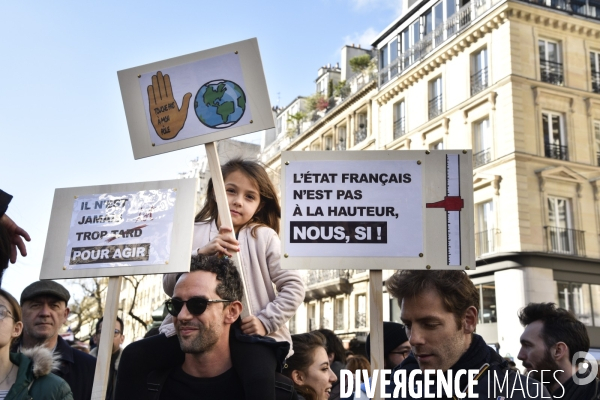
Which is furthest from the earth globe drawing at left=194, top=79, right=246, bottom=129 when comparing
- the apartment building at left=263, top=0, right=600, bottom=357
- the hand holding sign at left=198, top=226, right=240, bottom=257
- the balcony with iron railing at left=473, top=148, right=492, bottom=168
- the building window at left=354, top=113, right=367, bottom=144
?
the building window at left=354, top=113, right=367, bottom=144

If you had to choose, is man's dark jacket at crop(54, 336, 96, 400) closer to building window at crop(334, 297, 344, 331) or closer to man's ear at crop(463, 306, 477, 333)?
man's ear at crop(463, 306, 477, 333)

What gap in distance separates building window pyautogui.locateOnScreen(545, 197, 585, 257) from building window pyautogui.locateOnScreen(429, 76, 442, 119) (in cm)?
623

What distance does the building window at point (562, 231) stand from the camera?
24.9 m

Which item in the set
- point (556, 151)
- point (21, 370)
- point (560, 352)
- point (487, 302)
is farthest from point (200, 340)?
point (556, 151)

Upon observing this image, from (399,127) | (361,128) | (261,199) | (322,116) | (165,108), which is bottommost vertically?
(261,199)

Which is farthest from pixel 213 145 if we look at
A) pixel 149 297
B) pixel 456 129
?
pixel 149 297

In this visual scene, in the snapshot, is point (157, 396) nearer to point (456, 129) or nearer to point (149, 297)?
point (456, 129)

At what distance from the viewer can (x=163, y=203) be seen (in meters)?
3.91

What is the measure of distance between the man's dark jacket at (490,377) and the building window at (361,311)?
30.4 metres

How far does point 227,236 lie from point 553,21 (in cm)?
2606

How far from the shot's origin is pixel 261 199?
439 centimetres

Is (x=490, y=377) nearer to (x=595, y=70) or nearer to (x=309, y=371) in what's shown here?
(x=309, y=371)

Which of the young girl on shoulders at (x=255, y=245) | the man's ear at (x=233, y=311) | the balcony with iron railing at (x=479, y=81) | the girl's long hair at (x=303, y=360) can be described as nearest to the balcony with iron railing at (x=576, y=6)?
the balcony with iron railing at (x=479, y=81)

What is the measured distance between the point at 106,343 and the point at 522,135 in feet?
77.0
